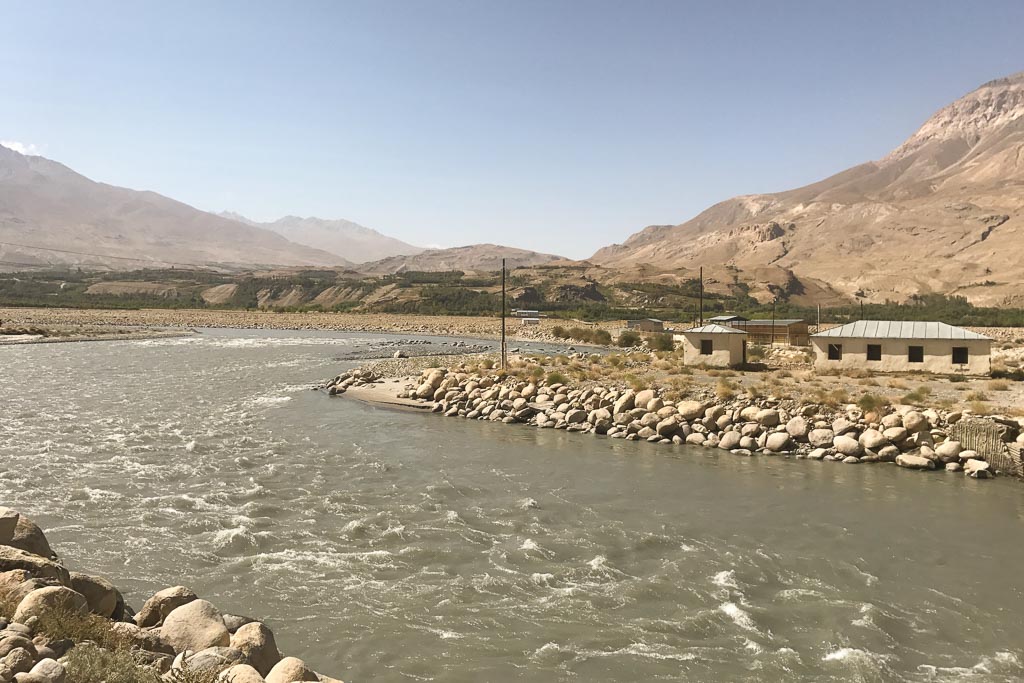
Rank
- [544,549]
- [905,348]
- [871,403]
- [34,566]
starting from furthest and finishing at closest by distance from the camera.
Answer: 1. [905,348]
2. [871,403]
3. [544,549]
4. [34,566]

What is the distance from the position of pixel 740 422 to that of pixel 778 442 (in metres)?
1.76

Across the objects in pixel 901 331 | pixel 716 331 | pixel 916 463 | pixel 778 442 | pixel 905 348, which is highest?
pixel 901 331

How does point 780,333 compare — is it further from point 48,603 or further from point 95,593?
point 48,603

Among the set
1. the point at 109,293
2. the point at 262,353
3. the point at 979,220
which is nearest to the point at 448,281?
the point at 109,293

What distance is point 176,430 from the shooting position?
844 inches

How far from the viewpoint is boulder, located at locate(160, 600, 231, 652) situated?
6492 millimetres

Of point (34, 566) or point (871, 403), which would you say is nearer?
point (34, 566)

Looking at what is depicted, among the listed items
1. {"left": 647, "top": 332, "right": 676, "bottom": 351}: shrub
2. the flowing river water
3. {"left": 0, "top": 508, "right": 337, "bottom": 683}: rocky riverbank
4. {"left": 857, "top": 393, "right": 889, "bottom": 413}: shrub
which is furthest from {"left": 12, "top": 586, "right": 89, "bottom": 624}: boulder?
{"left": 647, "top": 332, "right": 676, "bottom": 351}: shrub

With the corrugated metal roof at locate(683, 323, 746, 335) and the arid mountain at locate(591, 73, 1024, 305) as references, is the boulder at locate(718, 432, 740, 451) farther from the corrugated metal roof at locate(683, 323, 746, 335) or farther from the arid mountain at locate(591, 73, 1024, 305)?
the arid mountain at locate(591, 73, 1024, 305)

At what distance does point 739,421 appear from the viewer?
66.9ft

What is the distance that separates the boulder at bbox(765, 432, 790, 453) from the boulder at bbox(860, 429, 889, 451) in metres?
1.94

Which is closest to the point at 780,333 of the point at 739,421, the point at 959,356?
the point at 959,356

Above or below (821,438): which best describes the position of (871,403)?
above

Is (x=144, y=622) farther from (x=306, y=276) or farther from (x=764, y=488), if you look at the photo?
(x=306, y=276)
